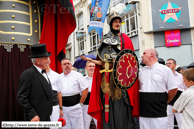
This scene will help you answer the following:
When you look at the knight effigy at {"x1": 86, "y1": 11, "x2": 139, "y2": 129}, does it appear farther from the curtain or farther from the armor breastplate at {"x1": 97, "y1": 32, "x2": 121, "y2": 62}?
the curtain

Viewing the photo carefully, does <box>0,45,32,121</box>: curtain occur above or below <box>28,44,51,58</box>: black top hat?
below

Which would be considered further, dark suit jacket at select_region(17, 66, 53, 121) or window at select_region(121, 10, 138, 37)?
window at select_region(121, 10, 138, 37)

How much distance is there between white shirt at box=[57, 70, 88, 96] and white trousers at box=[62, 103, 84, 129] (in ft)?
1.16

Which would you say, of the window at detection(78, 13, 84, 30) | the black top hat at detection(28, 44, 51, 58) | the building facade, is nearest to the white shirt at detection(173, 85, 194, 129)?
the black top hat at detection(28, 44, 51, 58)

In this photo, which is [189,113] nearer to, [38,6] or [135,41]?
[38,6]

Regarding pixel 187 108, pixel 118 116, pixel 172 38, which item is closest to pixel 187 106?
pixel 187 108

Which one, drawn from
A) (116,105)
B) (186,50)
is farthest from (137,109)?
(186,50)

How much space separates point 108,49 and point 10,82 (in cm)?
168

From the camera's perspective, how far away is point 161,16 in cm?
Answer: 1714

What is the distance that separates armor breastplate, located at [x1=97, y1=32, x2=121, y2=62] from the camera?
3463mm

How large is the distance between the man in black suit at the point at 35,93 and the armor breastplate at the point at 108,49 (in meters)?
1.01

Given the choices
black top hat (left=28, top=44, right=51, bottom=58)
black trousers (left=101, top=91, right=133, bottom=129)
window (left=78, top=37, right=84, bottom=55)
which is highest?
window (left=78, top=37, right=84, bottom=55)

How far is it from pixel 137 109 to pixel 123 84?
0.66m

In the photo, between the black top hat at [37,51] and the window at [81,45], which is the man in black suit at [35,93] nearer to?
the black top hat at [37,51]
